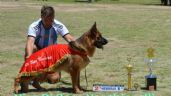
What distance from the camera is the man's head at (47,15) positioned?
8.41m

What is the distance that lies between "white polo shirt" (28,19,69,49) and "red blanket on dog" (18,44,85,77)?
689mm

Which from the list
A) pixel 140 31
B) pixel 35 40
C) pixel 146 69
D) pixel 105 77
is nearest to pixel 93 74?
pixel 105 77

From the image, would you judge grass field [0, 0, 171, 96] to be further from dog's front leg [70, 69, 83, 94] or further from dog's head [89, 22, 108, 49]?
dog's head [89, 22, 108, 49]

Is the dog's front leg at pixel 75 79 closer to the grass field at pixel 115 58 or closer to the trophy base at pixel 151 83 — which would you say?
the grass field at pixel 115 58

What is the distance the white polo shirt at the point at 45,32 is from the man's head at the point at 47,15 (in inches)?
4.9

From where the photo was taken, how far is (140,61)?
1199 cm

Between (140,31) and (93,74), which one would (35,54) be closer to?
(93,74)

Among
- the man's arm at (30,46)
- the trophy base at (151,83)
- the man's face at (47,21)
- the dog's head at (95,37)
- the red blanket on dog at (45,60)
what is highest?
the man's face at (47,21)

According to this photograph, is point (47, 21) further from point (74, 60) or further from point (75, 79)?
point (75, 79)

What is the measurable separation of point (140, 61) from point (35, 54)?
4317 millimetres

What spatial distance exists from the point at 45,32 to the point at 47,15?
0.52 metres

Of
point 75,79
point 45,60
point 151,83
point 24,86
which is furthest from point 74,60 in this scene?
point 151,83

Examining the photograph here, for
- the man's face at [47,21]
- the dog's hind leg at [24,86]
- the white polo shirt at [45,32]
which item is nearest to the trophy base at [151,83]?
the white polo shirt at [45,32]

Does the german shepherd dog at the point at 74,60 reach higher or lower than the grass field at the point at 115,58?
higher
